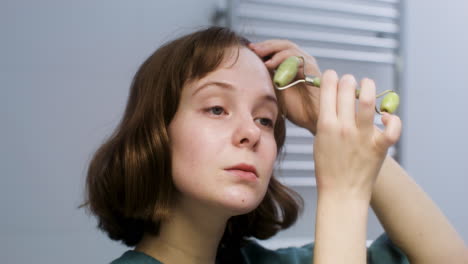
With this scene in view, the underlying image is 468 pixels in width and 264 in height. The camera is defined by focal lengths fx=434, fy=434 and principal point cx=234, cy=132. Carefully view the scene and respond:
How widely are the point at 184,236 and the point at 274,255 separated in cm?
23

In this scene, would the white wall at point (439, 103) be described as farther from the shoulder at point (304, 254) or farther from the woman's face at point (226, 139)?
the woman's face at point (226, 139)

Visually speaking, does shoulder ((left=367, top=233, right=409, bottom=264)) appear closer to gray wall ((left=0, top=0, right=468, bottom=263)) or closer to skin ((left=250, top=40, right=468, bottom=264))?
skin ((left=250, top=40, right=468, bottom=264))

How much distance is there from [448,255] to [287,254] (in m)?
0.31

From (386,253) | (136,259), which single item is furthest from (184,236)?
(386,253)

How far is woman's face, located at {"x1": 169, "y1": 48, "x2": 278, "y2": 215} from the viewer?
0.69 meters

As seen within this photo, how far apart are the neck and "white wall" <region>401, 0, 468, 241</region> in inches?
39.3

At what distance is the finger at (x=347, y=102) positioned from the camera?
562 millimetres

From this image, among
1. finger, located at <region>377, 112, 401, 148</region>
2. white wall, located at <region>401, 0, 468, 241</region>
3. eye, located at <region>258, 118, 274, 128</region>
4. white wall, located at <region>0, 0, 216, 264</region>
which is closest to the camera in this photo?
finger, located at <region>377, 112, 401, 148</region>

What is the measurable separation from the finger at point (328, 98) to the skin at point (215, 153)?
0.15 m

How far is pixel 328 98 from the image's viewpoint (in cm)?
58

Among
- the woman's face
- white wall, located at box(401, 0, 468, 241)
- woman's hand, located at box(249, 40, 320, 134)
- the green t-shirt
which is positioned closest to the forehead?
the woman's face

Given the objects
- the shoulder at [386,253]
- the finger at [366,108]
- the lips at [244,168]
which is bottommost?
the shoulder at [386,253]

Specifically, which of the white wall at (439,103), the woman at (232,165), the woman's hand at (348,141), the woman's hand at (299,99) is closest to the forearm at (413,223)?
the woman at (232,165)

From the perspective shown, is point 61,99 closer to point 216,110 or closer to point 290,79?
point 216,110
